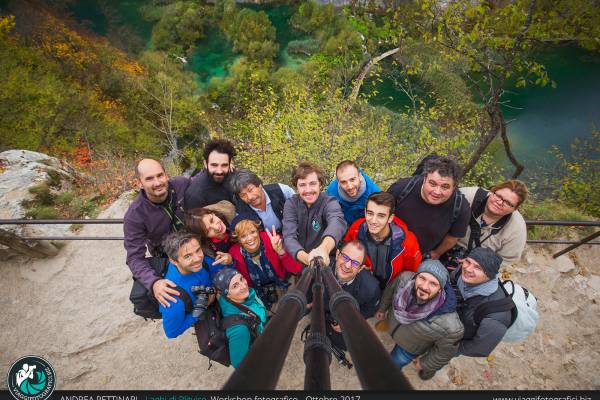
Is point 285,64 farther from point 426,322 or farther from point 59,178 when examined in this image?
point 426,322

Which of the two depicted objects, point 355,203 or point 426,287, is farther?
point 355,203

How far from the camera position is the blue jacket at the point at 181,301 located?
284cm

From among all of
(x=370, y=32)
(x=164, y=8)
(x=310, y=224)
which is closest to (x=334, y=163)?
(x=310, y=224)

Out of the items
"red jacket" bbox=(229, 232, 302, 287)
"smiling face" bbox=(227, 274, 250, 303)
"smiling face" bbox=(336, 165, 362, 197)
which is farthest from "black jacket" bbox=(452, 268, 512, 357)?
"smiling face" bbox=(227, 274, 250, 303)

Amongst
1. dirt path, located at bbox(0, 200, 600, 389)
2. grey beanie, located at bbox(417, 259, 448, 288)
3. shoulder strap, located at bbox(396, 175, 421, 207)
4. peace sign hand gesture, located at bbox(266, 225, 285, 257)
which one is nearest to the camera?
grey beanie, located at bbox(417, 259, 448, 288)

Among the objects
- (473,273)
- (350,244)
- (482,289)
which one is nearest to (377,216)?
(350,244)

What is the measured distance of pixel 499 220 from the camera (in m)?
3.29

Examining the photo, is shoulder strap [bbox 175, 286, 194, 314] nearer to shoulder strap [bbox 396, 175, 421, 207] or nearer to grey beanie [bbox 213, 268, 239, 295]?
grey beanie [bbox 213, 268, 239, 295]

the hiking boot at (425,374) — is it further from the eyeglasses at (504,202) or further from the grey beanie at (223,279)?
the grey beanie at (223,279)

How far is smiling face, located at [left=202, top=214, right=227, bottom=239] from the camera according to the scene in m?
3.21

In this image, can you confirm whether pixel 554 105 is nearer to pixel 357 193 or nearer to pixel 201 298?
pixel 357 193

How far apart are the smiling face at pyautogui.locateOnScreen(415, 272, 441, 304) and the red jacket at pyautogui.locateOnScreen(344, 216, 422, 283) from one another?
14.3 inches

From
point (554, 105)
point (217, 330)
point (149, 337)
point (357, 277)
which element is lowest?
point (554, 105)

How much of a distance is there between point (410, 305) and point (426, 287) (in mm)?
318
